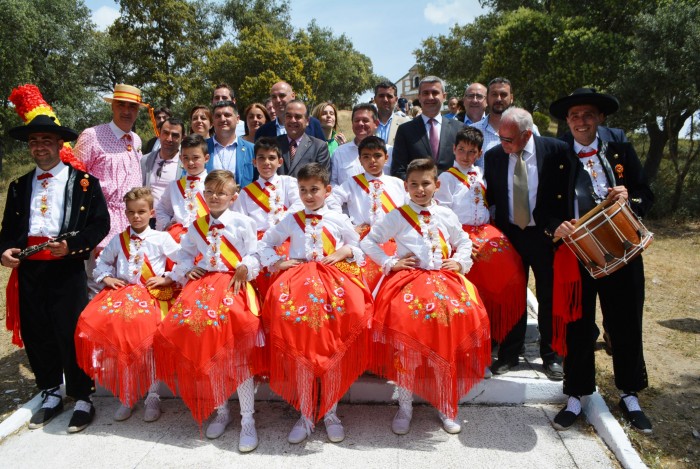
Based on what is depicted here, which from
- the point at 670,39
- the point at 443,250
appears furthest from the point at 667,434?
the point at 670,39

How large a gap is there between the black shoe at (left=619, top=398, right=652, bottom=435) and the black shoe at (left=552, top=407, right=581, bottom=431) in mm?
380

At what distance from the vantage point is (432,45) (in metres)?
34.5

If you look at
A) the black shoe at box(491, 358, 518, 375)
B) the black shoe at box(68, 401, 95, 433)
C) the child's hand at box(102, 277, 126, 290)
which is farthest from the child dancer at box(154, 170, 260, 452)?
the black shoe at box(491, 358, 518, 375)

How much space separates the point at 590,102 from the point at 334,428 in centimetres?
303

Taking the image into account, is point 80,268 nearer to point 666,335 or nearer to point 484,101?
point 484,101

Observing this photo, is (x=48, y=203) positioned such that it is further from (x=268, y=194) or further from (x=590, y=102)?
(x=590, y=102)

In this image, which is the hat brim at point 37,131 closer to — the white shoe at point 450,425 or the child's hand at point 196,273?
the child's hand at point 196,273

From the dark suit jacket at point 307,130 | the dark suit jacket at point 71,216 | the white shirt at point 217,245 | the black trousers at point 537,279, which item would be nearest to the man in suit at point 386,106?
the dark suit jacket at point 307,130

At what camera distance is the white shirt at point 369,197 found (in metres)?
4.78

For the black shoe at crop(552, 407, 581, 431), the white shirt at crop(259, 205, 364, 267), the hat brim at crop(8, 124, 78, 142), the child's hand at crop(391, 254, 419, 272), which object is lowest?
the black shoe at crop(552, 407, 581, 431)

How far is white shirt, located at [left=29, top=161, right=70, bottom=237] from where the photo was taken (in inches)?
161

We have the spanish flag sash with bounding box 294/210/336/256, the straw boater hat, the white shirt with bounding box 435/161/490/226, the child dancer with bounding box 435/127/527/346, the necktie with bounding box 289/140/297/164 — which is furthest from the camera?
the necktie with bounding box 289/140/297/164

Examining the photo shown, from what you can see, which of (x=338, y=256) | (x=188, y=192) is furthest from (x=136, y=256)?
(x=338, y=256)

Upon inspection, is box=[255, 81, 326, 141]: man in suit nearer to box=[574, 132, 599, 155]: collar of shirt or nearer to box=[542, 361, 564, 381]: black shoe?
box=[574, 132, 599, 155]: collar of shirt
